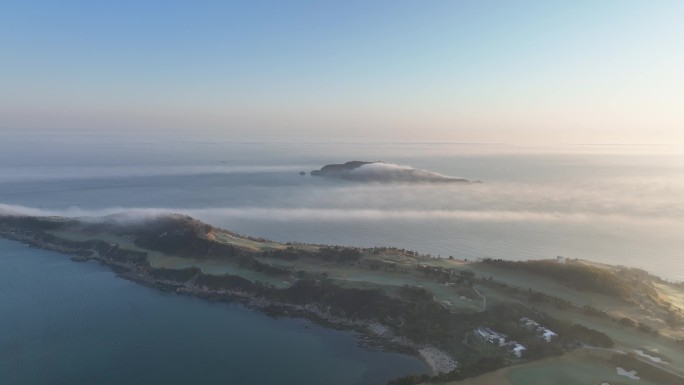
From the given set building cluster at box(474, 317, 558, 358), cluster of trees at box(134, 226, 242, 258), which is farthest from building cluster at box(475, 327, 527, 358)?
cluster of trees at box(134, 226, 242, 258)

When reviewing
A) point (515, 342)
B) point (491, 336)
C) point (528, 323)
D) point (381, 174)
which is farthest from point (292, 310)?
point (381, 174)

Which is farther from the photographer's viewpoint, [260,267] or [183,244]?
[183,244]

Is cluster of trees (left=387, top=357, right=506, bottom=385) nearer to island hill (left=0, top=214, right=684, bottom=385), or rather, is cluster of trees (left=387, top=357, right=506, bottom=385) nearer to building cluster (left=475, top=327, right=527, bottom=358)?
island hill (left=0, top=214, right=684, bottom=385)

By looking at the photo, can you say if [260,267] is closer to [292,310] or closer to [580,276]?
[292,310]

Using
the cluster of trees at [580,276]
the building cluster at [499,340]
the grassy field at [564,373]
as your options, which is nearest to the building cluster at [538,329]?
the building cluster at [499,340]

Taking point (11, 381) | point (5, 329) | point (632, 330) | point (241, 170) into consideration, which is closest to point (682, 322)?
point (632, 330)

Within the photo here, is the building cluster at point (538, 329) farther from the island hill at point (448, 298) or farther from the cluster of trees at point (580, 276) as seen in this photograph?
the cluster of trees at point (580, 276)

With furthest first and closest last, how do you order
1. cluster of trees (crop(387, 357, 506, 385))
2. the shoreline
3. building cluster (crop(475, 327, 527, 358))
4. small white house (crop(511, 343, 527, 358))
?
the shoreline < building cluster (crop(475, 327, 527, 358)) < small white house (crop(511, 343, 527, 358)) < cluster of trees (crop(387, 357, 506, 385))

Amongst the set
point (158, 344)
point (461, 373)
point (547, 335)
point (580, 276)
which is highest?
point (580, 276)
